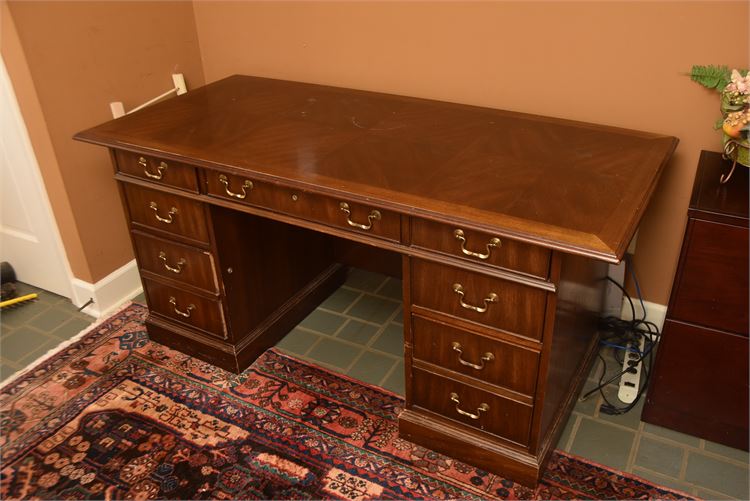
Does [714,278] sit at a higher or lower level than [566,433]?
higher

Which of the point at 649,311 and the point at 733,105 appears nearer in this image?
the point at 733,105

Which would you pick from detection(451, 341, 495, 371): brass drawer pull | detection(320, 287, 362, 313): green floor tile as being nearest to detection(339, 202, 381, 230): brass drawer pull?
detection(451, 341, 495, 371): brass drawer pull

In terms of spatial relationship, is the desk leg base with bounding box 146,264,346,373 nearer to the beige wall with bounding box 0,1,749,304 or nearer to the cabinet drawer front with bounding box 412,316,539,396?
the beige wall with bounding box 0,1,749,304

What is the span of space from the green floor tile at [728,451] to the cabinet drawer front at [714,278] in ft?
1.41

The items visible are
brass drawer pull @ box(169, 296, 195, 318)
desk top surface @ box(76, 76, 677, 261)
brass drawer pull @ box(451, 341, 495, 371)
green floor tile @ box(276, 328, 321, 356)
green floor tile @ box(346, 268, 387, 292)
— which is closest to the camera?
desk top surface @ box(76, 76, 677, 261)

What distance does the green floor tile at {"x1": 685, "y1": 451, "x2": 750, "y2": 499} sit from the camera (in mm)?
1911

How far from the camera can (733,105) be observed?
1862 millimetres

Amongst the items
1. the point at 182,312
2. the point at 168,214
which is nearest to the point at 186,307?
the point at 182,312

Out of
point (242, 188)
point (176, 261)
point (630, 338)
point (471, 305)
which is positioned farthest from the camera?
point (630, 338)

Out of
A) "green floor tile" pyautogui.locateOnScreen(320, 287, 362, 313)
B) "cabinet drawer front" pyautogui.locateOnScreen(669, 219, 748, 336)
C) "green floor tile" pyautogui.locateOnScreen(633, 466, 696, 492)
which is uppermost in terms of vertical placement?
"cabinet drawer front" pyautogui.locateOnScreen(669, 219, 748, 336)

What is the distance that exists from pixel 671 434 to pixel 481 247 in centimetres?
101

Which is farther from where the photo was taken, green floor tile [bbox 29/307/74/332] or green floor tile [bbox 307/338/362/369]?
green floor tile [bbox 29/307/74/332]

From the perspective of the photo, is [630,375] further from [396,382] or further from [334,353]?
[334,353]

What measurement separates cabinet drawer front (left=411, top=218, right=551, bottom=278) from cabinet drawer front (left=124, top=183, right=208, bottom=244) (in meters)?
0.81
